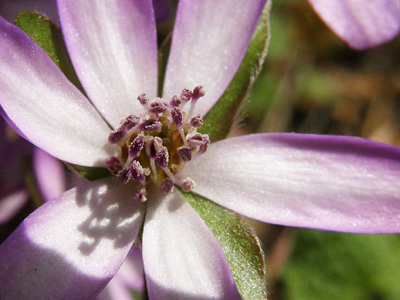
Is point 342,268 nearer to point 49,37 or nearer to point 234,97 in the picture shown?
point 234,97

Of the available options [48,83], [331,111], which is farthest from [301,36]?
[48,83]

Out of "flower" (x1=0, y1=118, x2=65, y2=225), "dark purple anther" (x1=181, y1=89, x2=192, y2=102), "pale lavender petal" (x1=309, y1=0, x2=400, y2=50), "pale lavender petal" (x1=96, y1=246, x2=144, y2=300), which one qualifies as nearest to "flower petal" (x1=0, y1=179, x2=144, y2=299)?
"dark purple anther" (x1=181, y1=89, x2=192, y2=102)

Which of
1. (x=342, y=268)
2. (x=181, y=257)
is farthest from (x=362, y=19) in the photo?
(x=342, y=268)

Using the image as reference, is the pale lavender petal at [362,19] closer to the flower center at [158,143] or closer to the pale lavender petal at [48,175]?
the flower center at [158,143]

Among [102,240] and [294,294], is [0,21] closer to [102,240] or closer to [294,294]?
[102,240]

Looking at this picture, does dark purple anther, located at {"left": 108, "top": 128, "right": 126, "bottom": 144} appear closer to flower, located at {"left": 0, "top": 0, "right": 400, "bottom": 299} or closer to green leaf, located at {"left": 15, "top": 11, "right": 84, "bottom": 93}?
flower, located at {"left": 0, "top": 0, "right": 400, "bottom": 299}

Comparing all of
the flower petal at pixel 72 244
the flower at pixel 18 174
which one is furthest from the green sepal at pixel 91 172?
the flower at pixel 18 174
